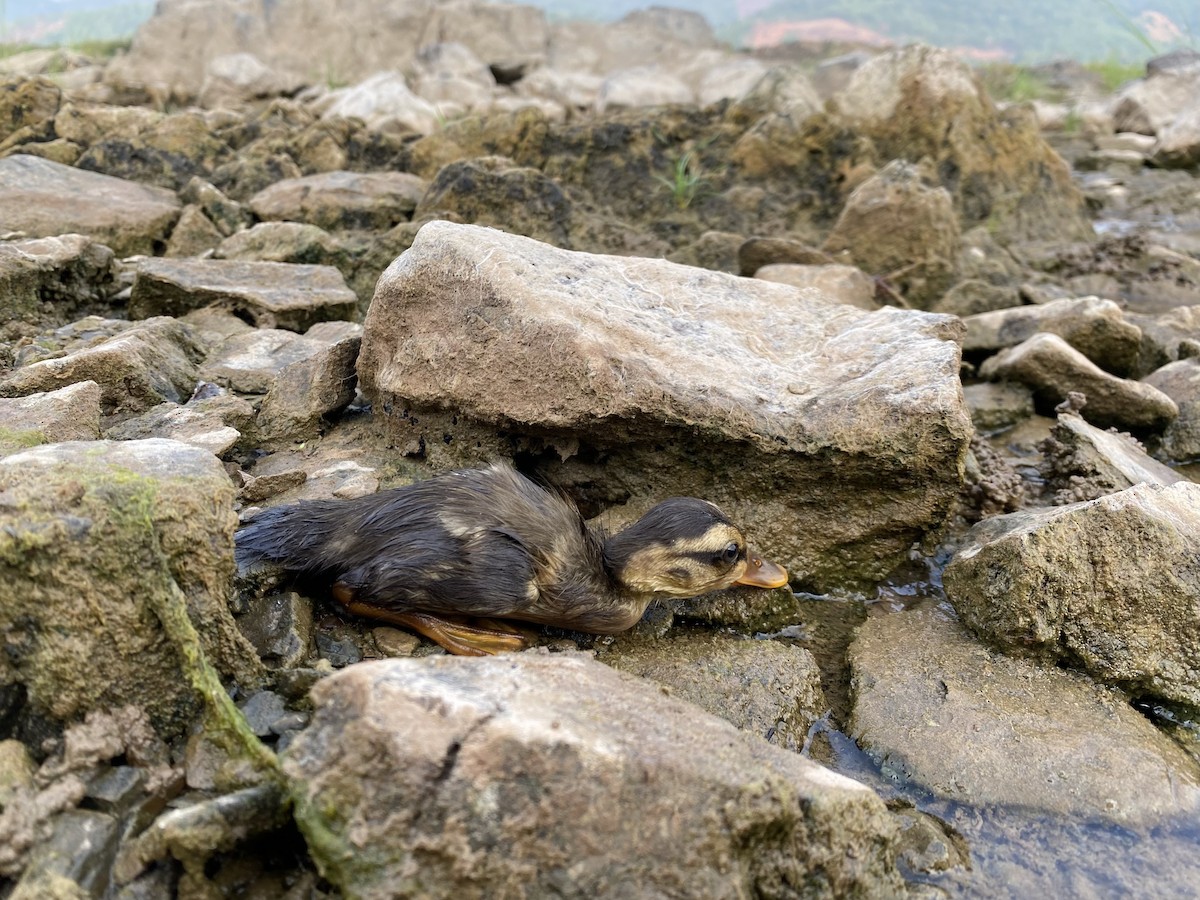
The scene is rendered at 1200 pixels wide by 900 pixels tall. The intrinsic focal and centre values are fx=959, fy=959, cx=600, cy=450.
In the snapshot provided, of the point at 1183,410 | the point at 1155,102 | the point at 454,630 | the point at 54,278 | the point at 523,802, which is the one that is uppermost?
the point at 523,802

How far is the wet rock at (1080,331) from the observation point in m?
5.70

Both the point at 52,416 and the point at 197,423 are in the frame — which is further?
the point at 197,423

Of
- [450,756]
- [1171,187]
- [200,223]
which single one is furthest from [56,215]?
[1171,187]

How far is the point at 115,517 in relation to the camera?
8.39ft

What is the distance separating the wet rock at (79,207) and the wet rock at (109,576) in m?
3.91

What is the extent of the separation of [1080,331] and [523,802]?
4988mm

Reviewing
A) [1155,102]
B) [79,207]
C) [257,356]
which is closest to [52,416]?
[257,356]

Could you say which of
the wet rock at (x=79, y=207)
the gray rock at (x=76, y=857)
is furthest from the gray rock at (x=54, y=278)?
the gray rock at (x=76, y=857)

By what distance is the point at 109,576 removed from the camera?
2547 millimetres

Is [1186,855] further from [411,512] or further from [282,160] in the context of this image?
[282,160]

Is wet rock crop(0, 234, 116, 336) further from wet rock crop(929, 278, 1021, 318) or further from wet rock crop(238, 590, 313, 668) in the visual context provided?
wet rock crop(929, 278, 1021, 318)

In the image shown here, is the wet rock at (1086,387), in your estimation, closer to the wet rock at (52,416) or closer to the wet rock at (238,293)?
the wet rock at (238,293)

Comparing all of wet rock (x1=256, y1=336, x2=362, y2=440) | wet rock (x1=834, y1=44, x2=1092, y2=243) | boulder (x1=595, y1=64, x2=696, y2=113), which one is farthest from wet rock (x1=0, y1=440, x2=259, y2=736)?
boulder (x1=595, y1=64, x2=696, y2=113)

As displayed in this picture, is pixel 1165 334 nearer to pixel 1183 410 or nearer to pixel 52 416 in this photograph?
pixel 1183 410
